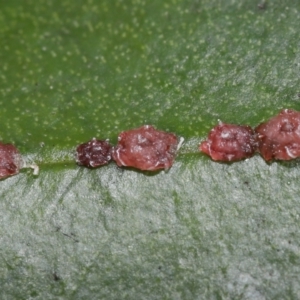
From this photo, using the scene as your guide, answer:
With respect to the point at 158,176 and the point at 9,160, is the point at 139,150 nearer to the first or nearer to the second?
the point at 158,176

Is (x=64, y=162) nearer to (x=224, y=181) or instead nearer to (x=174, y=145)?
(x=174, y=145)

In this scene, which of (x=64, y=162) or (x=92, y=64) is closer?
(x=92, y=64)

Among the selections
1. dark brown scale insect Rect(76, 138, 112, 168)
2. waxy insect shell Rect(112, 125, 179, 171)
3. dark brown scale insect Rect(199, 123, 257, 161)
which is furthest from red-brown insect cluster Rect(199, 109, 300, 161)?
dark brown scale insect Rect(76, 138, 112, 168)

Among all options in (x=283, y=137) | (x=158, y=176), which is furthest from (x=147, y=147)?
(x=283, y=137)

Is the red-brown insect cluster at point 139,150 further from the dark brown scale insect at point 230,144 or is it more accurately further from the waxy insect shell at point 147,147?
the dark brown scale insect at point 230,144

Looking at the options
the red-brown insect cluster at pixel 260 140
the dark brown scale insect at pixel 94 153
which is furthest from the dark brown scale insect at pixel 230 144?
the dark brown scale insect at pixel 94 153

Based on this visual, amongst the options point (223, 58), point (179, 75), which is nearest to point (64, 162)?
point (179, 75)

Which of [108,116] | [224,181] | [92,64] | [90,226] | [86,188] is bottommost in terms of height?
[90,226]

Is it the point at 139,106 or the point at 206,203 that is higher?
the point at 139,106
